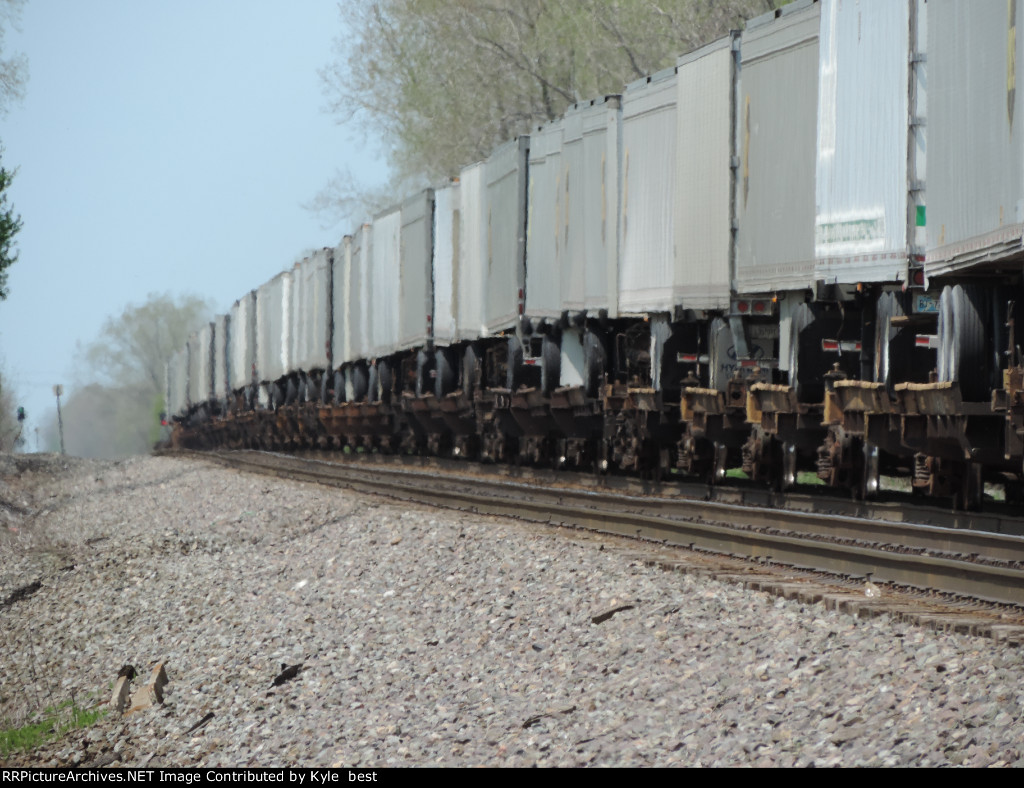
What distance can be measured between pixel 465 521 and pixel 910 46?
551 centimetres

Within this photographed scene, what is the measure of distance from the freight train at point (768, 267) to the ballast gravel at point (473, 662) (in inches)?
108

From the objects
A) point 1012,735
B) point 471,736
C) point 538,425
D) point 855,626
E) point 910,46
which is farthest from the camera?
point 538,425

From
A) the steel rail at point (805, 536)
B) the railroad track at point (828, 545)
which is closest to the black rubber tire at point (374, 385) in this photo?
the railroad track at point (828, 545)

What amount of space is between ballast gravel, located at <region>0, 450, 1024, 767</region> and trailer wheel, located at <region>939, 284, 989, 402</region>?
107 inches

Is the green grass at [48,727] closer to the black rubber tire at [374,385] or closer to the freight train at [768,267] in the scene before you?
the freight train at [768,267]

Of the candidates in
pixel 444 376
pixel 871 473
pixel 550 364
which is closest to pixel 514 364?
pixel 550 364

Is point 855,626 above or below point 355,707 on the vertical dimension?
above

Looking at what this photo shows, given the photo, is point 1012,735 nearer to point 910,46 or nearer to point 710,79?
point 910,46

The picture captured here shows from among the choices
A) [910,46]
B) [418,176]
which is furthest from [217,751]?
[418,176]

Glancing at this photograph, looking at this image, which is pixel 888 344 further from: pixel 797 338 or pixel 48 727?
pixel 48 727

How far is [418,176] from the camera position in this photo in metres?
42.0

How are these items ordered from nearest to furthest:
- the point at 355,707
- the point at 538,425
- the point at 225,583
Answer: the point at 355,707
the point at 225,583
the point at 538,425

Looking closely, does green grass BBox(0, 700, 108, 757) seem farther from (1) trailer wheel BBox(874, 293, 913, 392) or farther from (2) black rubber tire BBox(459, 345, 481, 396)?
(2) black rubber tire BBox(459, 345, 481, 396)

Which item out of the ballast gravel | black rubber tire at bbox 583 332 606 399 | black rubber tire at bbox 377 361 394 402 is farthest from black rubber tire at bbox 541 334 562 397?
black rubber tire at bbox 377 361 394 402
